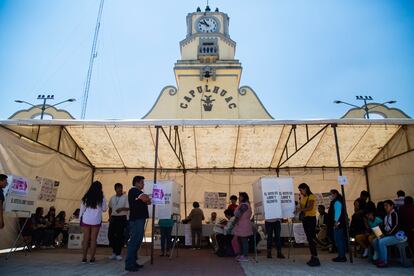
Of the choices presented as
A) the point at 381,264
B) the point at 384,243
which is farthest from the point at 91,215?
the point at 384,243

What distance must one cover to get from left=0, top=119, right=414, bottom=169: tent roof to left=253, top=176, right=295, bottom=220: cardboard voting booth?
1790 mm

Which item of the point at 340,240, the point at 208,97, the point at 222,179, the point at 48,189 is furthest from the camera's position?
the point at 208,97

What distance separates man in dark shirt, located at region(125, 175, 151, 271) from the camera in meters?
4.78

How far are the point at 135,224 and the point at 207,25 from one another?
1766cm

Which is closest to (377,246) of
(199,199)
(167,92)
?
(199,199)

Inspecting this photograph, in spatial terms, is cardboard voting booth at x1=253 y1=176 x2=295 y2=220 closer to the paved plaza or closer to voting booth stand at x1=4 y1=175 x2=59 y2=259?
the paved plaza

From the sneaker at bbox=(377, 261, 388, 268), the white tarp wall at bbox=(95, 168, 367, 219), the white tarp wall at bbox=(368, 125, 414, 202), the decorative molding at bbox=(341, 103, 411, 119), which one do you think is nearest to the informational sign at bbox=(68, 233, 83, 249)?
the white tarp wall at bbox=(95, 168, 367, 219)

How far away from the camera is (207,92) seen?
17578 mm

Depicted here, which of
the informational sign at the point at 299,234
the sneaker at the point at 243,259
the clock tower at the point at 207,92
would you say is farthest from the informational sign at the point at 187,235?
the clock tower at the point at 207,92

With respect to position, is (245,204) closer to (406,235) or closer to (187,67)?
(406,235)

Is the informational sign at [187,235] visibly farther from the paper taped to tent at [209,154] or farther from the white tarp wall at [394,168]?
the white tarp wall at [394,168]

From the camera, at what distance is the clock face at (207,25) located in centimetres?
1989

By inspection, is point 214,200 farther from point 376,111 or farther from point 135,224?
point 376,111

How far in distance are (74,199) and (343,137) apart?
923 centimetres
